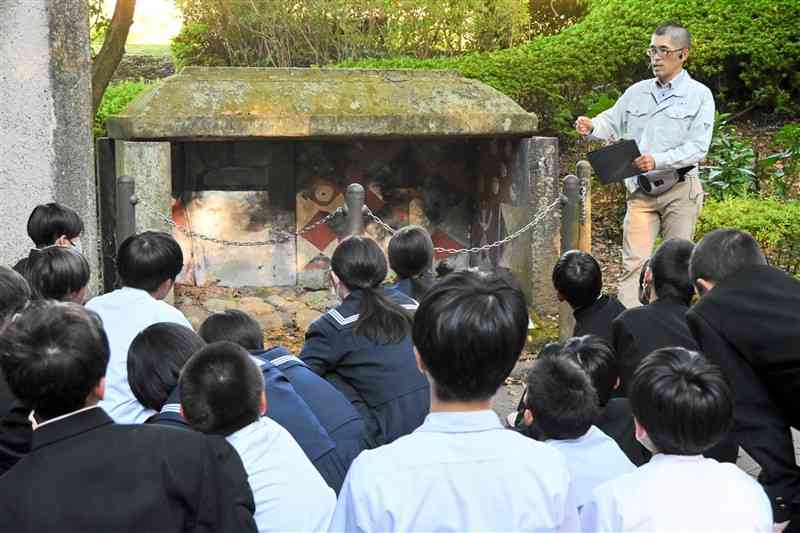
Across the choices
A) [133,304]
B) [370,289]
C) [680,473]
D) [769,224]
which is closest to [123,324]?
[133,304]

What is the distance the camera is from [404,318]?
165 inches

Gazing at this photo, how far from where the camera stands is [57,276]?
425cm

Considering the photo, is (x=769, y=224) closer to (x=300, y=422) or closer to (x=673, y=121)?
(x=673, y=121)

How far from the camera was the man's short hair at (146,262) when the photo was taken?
4.34 m

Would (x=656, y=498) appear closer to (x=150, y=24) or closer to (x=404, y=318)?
(x=404, y=318)

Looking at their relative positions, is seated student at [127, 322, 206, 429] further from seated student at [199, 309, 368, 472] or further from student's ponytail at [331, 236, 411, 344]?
student's ponytail at [331, 236, 411, 344]

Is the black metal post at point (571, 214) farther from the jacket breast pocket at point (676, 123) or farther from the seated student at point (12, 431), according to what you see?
the seated student at point (12, 431)

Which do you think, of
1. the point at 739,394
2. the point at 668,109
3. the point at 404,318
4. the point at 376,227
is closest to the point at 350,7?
the point at 376,227

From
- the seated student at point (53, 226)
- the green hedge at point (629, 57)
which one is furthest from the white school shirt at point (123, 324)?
the green hedge at point (629, 57)

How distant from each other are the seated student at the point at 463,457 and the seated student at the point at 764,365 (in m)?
1.06

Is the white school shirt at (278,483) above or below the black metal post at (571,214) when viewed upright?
below

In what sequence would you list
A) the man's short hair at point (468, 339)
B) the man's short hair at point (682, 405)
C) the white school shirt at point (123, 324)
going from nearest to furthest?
the man's short hair at point (468, 339) < the man's short hair at point (682, 405) < the white school shirt at point (123, 324)

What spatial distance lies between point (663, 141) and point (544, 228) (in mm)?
1589

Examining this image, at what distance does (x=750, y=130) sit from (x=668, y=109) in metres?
6.34
